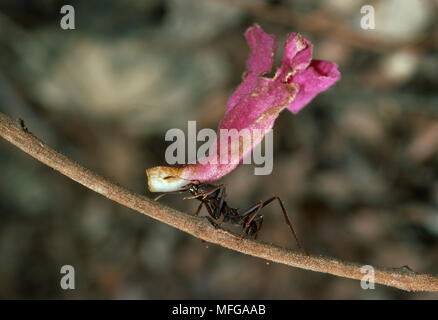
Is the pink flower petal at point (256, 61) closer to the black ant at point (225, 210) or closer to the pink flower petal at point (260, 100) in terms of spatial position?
the pink flower petal at point (260, 100)

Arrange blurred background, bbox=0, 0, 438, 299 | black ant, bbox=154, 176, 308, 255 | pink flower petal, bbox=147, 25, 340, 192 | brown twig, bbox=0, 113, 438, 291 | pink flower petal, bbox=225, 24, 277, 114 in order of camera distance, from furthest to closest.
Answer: blurred background, bbox=0, 0, 438, 299
black ant, bbox=154, 176, 308, 255
pink flower petal, bbox=225, 24, 277, 114
pink flower petal, bbox=147, 25, 340, 192
brown twig, bbox=0, 113, 438, 291

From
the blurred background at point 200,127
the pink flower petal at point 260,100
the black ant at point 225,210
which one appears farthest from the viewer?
the blurred background at point 200,127

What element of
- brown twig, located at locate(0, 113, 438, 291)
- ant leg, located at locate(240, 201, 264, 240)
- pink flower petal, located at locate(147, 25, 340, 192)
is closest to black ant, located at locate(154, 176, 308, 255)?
ant leg, located at locate(240, 201, 264, 240)

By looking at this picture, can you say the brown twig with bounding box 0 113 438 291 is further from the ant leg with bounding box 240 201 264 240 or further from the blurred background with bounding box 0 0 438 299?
the blurred background with bounding box 0 0 438 299

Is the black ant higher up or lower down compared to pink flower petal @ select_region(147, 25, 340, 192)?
lower down

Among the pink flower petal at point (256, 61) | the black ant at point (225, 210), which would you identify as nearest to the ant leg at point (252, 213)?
the black ant at point (225, 210)

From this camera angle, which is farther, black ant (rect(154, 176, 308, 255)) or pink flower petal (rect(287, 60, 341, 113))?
black ant (rect(154, 176, 308, 255))
